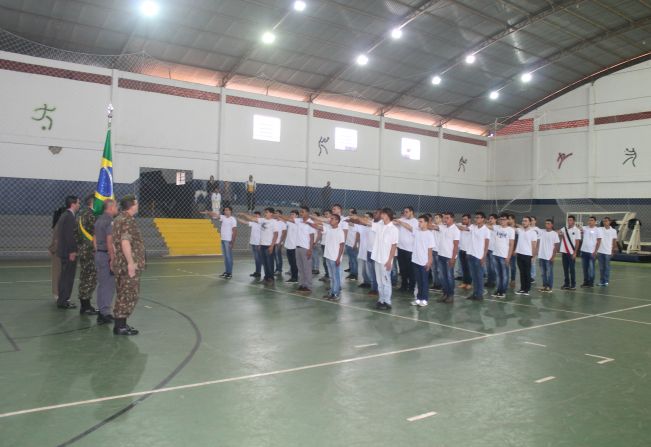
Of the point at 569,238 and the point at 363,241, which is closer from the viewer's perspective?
the point at 363,241

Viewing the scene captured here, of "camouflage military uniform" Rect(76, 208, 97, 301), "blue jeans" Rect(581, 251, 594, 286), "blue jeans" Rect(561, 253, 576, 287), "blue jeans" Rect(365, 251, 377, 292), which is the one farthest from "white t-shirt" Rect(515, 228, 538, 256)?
"camouflage military uniform" Rect(76, 208, 97, 301)

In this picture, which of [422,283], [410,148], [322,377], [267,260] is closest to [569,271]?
[422,283]

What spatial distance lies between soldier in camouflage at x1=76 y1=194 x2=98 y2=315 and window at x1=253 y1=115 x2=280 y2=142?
16.8 metres

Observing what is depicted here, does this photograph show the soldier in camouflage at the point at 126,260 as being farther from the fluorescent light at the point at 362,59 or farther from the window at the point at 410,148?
the window at the point at 410,148

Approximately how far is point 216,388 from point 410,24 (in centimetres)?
1947

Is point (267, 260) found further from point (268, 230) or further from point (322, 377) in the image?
point (322, 377)

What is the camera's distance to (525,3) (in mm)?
19969

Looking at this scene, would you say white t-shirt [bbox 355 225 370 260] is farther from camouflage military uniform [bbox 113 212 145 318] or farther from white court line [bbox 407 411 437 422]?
white court line [bbox 407 411 437 422]

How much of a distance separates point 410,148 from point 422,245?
21.4 m

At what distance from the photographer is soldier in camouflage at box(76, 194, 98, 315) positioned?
7547 millimetres

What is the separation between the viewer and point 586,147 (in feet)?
92.8

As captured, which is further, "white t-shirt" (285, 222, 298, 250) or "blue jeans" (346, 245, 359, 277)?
"blue jeans" (346, 245, 359, 277)

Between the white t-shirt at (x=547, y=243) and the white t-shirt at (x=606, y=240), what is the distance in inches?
69.0

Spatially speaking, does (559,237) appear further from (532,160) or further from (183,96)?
(532,160)
